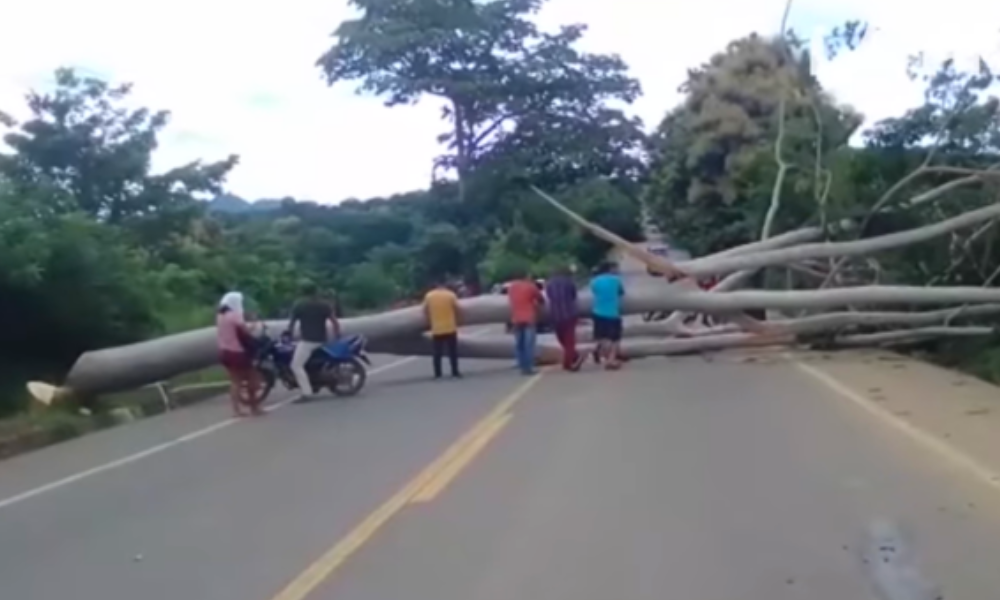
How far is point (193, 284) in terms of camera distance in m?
32.3

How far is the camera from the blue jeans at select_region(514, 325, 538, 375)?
1037 inches

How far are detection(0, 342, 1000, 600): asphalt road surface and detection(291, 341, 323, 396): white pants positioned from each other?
111 inches

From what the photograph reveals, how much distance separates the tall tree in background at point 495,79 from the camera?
58.4 m

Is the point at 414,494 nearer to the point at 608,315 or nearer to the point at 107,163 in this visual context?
the point at 608,315

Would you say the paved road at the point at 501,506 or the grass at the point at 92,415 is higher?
the grass at the point at 92,415

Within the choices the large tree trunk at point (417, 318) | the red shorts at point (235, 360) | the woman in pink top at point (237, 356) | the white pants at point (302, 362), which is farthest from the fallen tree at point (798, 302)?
the red shorts at point (235, 360)

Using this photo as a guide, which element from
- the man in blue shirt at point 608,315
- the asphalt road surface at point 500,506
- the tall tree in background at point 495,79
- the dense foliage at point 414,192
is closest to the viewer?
the asphalt road surface at point 500,506

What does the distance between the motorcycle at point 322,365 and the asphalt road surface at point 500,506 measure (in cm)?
307

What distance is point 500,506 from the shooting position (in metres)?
11.9

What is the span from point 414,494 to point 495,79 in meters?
47.3

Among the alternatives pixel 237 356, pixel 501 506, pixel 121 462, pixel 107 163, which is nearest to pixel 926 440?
pixel 501 506

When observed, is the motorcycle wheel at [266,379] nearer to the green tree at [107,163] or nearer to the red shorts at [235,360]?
the red shorts at [235,360]

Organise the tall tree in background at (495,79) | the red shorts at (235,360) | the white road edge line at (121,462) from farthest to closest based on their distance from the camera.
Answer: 1. the tall tree in background at (495,79)
2. the red shorts at (235,360)
3. the white road edge line at (121,462)

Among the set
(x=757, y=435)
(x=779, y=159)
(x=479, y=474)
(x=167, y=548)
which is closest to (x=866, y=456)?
(x=757, y=435)
